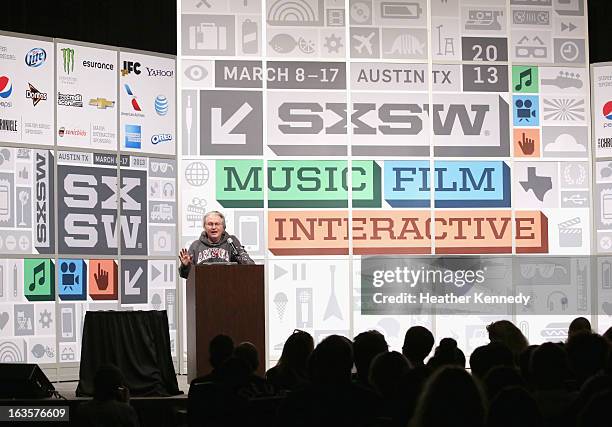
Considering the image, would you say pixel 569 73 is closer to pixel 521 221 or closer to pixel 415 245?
pixel 521 221

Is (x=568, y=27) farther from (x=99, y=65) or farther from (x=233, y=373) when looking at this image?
(x=233, y=373)

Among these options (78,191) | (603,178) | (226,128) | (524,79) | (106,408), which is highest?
(524,79)

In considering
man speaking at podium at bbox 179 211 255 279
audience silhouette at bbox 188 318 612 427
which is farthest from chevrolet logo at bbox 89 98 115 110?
audience silhouette at bbox 188 318 612 427

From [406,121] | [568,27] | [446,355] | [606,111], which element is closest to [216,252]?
[446,355]

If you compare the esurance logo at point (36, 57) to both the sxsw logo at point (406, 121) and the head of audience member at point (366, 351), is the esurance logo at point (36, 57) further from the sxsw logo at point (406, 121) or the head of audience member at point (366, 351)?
the head of audience member at point (366, 351)

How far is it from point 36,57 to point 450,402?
8.20m

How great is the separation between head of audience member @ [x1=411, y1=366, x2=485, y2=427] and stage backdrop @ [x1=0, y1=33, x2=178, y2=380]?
7.70 metres

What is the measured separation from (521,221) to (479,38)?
2.04 m

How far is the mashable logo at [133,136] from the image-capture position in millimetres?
10266

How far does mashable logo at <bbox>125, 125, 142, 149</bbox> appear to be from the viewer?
10.3 m

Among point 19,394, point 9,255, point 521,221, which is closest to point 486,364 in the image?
point 19,394

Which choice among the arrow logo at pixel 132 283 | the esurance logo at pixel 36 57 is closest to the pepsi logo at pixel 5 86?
the esurance logo at pixel 36 57

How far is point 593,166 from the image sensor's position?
11.2 m

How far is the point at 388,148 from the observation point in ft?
35.8
